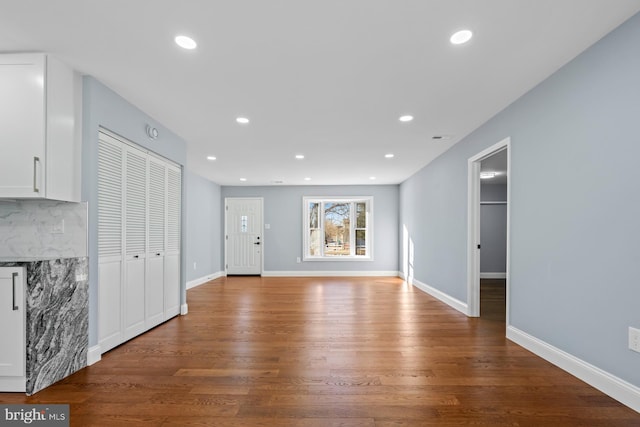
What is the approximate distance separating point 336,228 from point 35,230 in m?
6.45

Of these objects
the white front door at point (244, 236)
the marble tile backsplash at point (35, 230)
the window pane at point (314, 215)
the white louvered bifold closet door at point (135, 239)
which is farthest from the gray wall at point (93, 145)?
the window pane at point (314, 215)

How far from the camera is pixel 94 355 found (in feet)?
8.81

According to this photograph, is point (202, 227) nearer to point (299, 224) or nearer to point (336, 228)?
point (299, 224)

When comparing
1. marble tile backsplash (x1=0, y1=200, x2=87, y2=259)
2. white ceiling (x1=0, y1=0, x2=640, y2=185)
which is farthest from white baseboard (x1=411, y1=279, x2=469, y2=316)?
marble tile backsplash (x1=0, y1=200, x2=87, y2=259)

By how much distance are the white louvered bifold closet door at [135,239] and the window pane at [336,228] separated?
5.34 m

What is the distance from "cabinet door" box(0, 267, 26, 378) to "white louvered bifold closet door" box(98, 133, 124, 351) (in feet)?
1.98

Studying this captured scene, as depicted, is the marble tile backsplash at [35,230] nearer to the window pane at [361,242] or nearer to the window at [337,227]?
the window at [337,227]

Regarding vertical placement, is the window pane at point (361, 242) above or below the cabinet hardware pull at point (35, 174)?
below

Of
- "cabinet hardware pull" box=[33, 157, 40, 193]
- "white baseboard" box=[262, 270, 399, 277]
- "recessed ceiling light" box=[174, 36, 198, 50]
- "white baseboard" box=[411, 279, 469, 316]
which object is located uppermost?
"recessed ceiling light" box=[174, 36, 198, 50]

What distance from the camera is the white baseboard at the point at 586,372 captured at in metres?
1.98

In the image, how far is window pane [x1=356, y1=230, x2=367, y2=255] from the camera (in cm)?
827

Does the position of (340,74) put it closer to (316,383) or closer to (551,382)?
(316,383)

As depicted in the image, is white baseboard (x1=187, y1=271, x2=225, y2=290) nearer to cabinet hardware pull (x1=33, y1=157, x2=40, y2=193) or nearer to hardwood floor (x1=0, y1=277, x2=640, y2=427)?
hardwood floor (x1=0, y1=277, x2=640, y2=427)

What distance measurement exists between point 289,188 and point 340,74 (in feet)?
19.1
